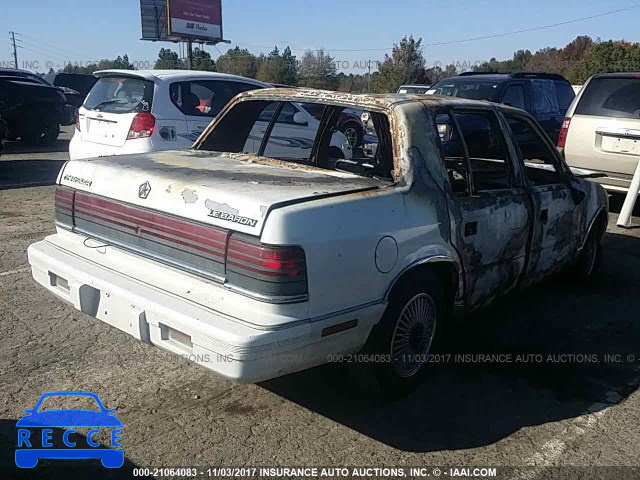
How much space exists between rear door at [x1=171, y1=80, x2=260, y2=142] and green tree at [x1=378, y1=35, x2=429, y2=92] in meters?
38.1

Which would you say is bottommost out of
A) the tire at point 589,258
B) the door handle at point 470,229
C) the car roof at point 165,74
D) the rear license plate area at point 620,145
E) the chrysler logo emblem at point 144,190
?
the tire at point 589,258

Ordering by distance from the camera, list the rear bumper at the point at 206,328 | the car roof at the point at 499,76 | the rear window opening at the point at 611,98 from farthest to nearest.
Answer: the car roof at the point at 499,76 → the rear window opening at the point at 611,98 → the rear bumper at the point at 206,328

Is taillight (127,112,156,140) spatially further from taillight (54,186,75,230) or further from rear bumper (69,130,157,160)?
taillight (54,186,75,230)

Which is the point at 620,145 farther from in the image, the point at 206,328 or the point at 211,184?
the point at 206,328

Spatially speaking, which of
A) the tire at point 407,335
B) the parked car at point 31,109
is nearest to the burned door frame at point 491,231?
the tire at point 407,335

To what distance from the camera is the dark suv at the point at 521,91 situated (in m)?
10.7

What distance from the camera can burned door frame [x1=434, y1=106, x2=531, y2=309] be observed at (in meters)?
3.78

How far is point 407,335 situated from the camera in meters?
3.59

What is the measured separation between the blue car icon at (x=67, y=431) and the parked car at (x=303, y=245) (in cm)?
51

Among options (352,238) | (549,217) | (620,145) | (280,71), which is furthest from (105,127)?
(280,71)

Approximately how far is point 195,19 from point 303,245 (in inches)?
2126

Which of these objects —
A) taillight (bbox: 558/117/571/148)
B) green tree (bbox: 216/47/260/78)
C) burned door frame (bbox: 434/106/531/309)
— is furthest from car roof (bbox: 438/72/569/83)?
green tree (bbox: 216/47/260/78)

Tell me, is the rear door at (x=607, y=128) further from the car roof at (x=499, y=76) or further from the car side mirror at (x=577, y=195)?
the car side mirror at (x=577, y=195)

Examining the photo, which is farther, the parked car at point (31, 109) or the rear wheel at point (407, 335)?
the parked car at point (31, 109)
